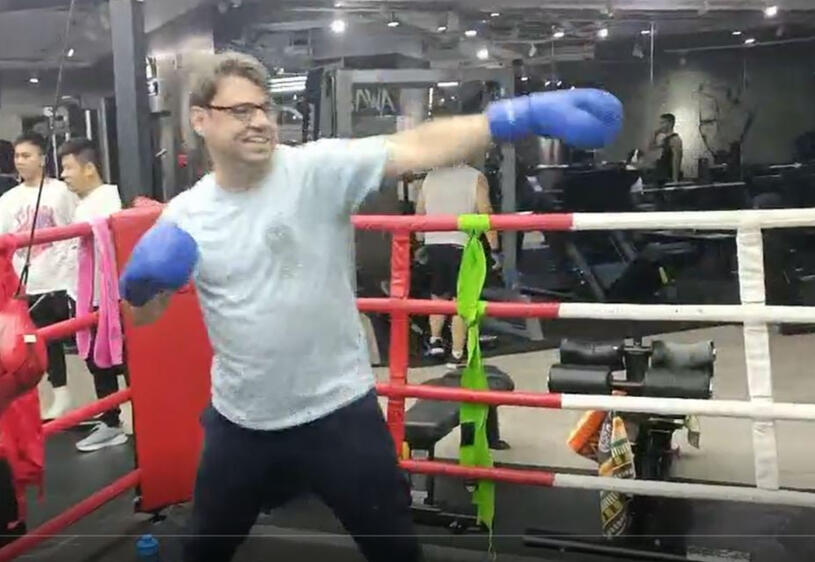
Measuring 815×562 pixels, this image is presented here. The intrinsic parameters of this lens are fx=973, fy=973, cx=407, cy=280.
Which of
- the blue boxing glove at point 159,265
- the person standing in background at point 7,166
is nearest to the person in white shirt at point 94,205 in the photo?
the blue boxing glove at point 159,265

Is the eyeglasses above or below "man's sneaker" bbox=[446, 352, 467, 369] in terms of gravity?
above

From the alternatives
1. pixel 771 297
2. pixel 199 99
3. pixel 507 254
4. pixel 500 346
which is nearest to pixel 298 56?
pixel 507 254

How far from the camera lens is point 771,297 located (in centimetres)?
657

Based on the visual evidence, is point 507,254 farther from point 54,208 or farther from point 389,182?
point 389,182

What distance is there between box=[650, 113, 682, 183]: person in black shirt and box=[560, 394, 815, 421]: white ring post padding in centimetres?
497

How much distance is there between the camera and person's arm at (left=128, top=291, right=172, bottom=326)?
1.74 metres

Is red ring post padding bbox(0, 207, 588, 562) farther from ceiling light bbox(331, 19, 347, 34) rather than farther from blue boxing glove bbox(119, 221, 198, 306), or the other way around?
ceiling light bbox(331, 19, 347, 34)

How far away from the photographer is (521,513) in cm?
313

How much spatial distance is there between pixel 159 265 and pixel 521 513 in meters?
1.86

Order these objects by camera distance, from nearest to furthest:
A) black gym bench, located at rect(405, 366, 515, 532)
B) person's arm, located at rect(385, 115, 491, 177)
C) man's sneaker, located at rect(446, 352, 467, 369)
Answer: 1. person's arm, located at rect(385, 115, 491, 177)
2. black gym bench, located at rect(405, 366, 515, 532)
3. man's sneaker, located at rect(446, 352, 467, 369)

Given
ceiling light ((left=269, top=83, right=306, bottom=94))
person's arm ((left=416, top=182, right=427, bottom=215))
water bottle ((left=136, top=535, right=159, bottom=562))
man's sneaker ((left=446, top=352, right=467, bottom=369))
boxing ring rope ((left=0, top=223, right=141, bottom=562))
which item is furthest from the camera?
ceiling light ((left=269, top=83, right=306, bottom=94))

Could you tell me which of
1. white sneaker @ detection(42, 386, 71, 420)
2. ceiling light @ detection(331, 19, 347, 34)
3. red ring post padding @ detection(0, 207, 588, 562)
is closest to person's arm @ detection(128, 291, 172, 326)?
red ring post padding @ detection(0, 207, 588, 562)

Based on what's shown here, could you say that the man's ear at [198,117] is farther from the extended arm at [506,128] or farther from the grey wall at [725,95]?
the grey wall at [725,95]

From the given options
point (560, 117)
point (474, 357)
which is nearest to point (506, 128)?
point (560, 117)
